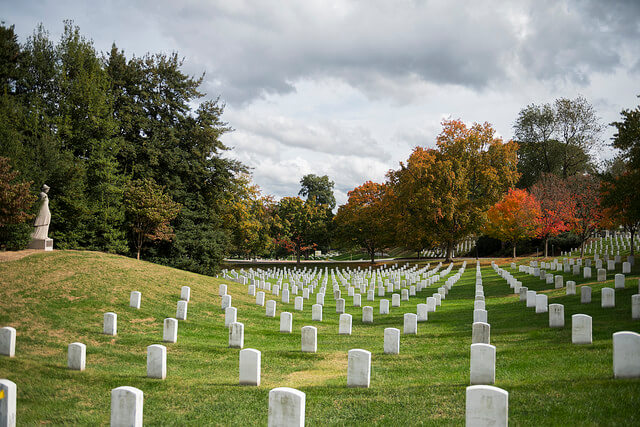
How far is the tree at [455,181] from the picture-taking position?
40406 millimetres

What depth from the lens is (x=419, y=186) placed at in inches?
1626

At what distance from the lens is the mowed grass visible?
6.20m

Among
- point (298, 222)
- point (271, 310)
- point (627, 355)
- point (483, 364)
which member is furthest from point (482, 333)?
point (298, 222)

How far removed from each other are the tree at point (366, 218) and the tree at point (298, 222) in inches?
186

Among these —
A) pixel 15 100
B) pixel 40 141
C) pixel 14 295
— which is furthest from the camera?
pixel 15 100

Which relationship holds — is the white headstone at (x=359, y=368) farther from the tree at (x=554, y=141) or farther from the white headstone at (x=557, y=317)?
the tree at (x=554, y=141)

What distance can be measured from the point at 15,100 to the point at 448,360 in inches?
1199

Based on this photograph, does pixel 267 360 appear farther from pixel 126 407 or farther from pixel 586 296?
pixel 586 296

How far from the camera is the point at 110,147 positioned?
1163 inches

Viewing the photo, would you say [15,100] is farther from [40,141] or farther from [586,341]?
[586,341]

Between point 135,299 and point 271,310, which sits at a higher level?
point 135,299

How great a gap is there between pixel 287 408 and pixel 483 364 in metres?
3.76

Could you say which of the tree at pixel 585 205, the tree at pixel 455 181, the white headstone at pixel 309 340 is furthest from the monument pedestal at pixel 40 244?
the tree at pixel 585 205

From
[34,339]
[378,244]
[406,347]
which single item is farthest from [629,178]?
[378,244]
